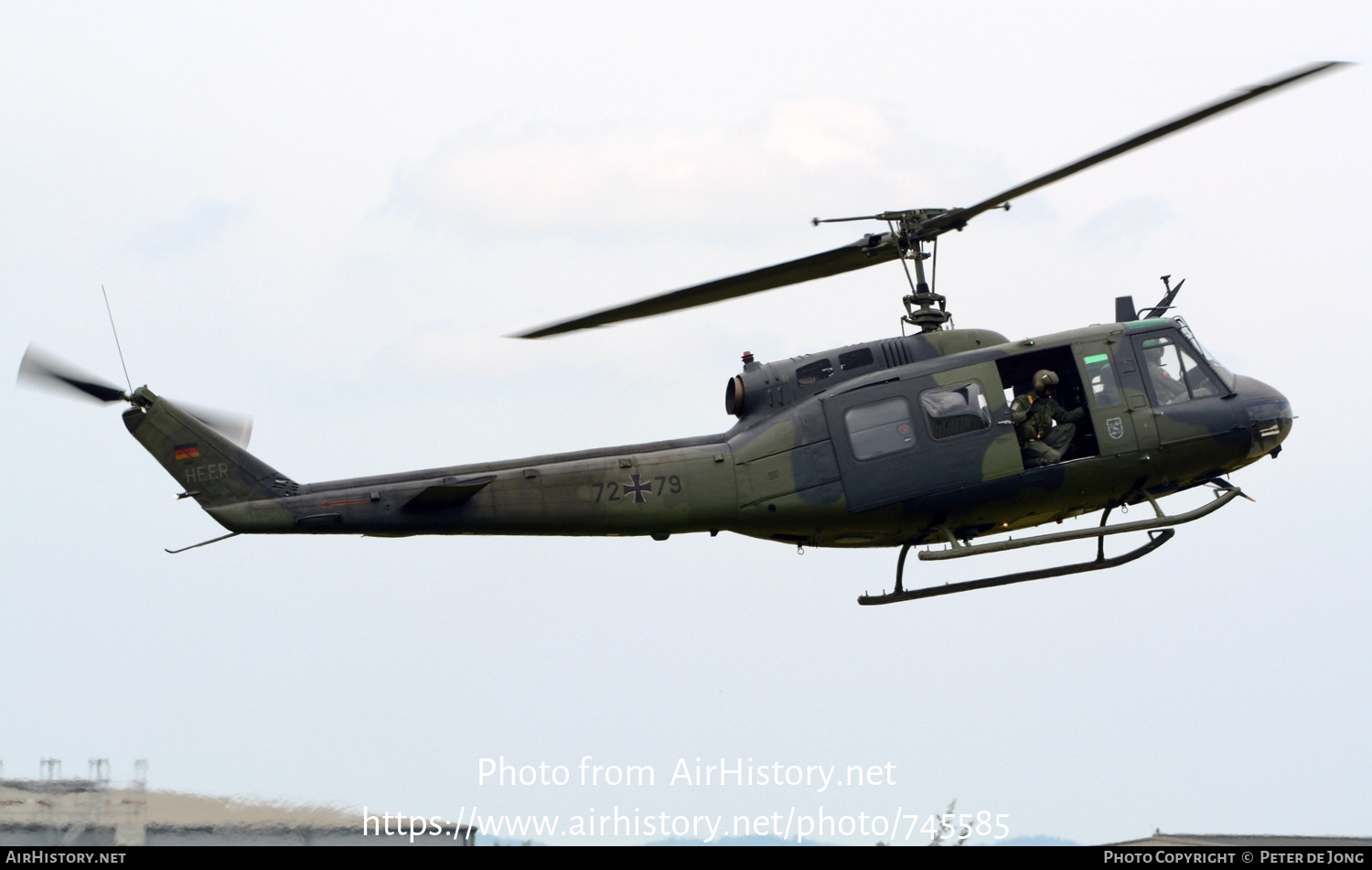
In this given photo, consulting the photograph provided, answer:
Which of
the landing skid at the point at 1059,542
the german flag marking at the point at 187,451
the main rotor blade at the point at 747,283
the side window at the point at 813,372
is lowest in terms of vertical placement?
the landing skid at the point at 1059,542

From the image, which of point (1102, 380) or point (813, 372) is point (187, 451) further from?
point (1102, 380)

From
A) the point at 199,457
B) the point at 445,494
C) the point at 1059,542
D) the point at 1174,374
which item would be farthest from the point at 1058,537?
the point at 199,457

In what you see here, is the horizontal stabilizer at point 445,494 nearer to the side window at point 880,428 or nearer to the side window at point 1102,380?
the side window at point 880,428

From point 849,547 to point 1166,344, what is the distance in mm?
3885

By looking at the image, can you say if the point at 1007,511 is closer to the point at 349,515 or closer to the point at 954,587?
the point at 954,587

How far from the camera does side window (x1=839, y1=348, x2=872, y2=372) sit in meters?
15.2

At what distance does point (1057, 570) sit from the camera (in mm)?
15156

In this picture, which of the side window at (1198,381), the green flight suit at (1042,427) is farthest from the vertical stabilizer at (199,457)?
the side window at (1198,381)

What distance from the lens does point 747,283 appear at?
14469mm

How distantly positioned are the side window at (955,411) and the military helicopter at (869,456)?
0.02 meters

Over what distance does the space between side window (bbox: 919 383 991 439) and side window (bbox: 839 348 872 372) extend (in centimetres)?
80

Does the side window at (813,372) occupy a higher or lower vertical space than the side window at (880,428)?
higher

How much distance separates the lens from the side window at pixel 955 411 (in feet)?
48.2
